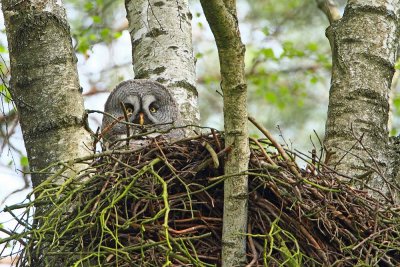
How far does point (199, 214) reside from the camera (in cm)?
337

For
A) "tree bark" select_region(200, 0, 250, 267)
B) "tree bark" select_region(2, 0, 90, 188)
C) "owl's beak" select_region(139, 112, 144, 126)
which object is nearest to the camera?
"tree bark" select_region(200, 0, 250, 267)

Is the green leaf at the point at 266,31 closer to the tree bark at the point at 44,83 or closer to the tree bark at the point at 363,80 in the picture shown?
the tree bark at the point at 363,80

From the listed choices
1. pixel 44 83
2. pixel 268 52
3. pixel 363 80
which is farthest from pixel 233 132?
pixel 268 52

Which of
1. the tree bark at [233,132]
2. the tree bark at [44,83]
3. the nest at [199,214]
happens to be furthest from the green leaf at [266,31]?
the tree bark at [233,132]

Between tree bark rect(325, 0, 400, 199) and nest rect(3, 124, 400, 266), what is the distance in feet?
2.78

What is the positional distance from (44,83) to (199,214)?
3.33ft

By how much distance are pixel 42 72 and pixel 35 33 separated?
193 millimetres

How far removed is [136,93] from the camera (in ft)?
16.6

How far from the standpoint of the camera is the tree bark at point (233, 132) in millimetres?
3152

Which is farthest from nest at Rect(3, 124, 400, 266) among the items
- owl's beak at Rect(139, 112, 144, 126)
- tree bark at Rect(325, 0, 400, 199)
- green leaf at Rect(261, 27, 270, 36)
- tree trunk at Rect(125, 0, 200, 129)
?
green leaf at Rect(261, 27, 270, 36)

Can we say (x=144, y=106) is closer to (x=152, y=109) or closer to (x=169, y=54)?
(x=152, y=109)

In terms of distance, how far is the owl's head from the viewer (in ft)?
15.9

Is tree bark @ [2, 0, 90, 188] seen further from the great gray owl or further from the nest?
the great gray owl

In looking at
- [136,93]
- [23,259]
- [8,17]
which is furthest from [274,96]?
[23,259]
